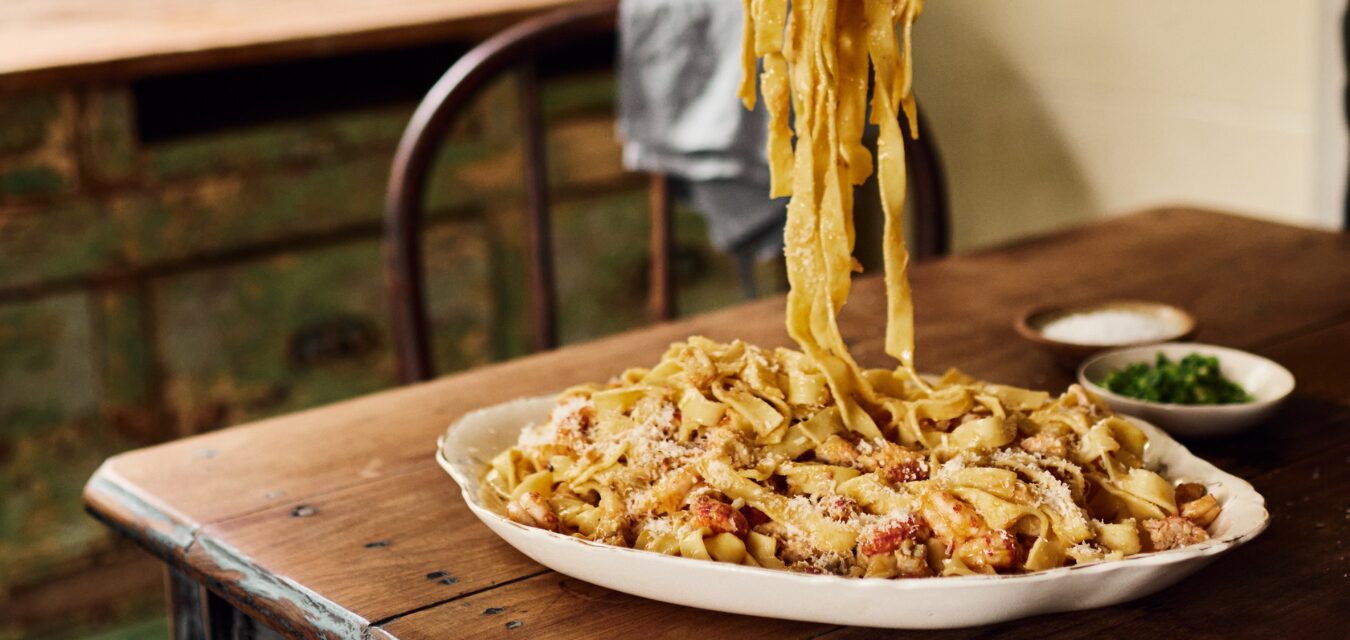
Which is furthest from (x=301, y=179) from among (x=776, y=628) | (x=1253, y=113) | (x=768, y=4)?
(x=776, y=628)

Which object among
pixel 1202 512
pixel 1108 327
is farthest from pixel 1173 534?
pixel 1108 327

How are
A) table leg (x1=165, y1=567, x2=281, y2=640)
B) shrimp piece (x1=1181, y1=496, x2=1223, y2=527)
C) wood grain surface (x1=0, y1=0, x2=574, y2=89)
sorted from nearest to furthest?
shrimp piece (x1=1181, y1=496, x2=1223, y2=527), table leg (x1=165, y1=567, x2=281, y2=640), wood grain surface (x1=0, y1=0, x2=574, y2=89)

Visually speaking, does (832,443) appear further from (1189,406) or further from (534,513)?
(1189,406)

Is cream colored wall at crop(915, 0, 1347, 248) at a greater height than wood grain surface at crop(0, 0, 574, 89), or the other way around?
wood grain surface at crop(0, 0, 574, 89)

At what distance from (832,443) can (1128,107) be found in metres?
2.10

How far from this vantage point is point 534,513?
1.01 metres

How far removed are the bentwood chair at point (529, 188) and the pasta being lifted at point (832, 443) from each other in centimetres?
65

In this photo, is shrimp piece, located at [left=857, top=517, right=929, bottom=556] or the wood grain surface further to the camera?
the wood grain surface

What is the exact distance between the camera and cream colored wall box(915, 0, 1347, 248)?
2.58 metres

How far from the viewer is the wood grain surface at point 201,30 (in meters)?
2.50

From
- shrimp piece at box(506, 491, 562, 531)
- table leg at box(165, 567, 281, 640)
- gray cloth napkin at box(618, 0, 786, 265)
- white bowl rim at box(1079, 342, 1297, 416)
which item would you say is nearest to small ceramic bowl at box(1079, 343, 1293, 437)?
white bowl rim at box(1079, 342, 1297, 416)

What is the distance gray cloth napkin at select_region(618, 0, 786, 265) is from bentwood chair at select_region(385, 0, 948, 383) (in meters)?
0.11

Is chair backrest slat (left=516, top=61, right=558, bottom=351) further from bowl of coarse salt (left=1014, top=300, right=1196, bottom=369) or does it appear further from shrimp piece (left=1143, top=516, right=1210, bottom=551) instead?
shrimp piece (left=1143, top=516, right=1210, bottom=551)

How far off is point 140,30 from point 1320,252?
82.1 inches
